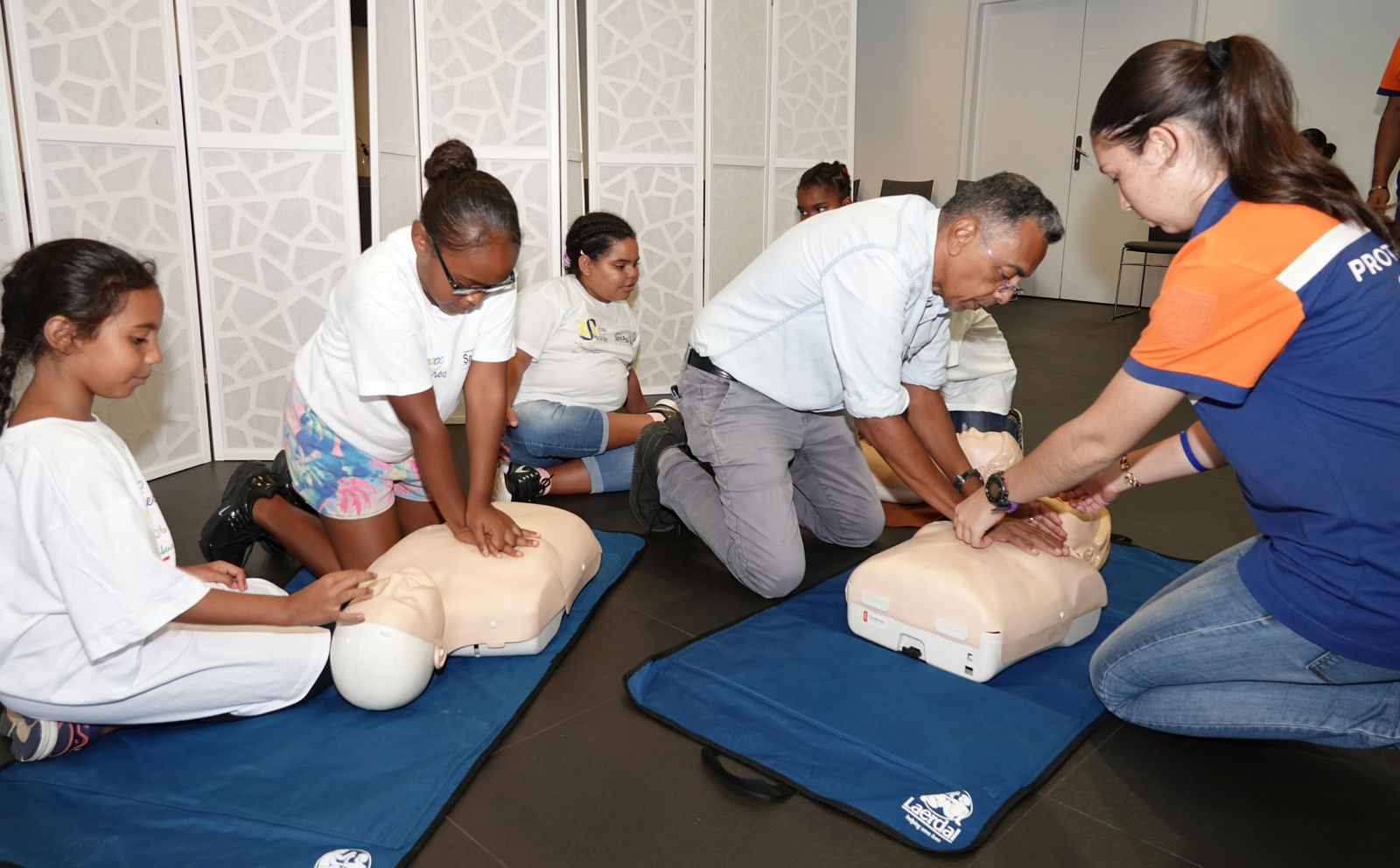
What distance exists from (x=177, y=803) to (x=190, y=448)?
227 cm

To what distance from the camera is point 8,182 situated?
2.90 metres

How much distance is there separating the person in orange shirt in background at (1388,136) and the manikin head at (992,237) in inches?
101

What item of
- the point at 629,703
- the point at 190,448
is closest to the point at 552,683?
the point at 629,703

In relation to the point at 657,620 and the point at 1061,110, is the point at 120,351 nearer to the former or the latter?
the point at 657,620

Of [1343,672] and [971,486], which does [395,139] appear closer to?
[971,486]

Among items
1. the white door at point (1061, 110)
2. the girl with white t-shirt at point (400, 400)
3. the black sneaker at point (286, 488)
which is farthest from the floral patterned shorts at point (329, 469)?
the white door at point (1061, 110)

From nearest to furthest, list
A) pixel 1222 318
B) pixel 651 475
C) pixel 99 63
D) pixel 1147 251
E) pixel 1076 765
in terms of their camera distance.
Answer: pixel 1222 318 → pixel 1076 765 → pixel 651 475 → pixel 99 63 → pixel 1147 251

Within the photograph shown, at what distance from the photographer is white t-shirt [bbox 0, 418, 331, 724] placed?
1.53m

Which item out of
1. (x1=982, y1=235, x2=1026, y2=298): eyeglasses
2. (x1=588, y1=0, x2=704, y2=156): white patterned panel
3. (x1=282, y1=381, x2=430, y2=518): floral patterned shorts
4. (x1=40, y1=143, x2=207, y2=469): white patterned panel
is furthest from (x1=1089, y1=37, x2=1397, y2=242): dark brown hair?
(x1=588, y1=0, x2=704, y2=156): white patterned panel

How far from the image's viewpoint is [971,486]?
91.4 inches

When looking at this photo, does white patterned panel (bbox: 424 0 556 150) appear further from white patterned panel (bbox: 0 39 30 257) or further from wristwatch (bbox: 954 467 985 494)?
wristwatch (bbox: 954 467 985 494)

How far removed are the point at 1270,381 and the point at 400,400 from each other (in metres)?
1.66

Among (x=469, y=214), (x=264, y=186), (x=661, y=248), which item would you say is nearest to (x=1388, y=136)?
(x=661, y=248)

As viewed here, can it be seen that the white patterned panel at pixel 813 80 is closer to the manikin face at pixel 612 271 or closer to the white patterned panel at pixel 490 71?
the white patterned panel at pixel 490 71
